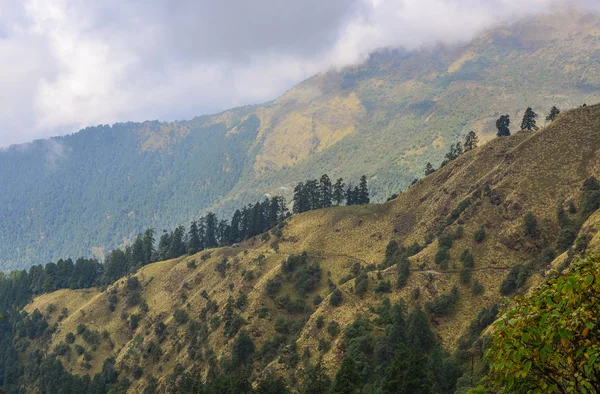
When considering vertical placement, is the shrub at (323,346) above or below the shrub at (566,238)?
below

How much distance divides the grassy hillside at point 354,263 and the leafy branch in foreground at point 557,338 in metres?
54.9

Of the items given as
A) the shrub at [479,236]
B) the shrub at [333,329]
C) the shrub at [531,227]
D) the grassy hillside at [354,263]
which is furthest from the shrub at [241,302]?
the shrub at [531,227]

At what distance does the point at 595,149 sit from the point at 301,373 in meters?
69.4

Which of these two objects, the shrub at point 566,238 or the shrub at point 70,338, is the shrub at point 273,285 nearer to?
the shrub at point 566,238

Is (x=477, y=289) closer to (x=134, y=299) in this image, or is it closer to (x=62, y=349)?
(x=134, y=299)

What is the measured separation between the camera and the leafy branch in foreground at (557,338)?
988cm

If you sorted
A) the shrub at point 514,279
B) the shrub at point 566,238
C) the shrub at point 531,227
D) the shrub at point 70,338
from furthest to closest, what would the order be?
the shrub at point 70,338 → the shrub at point 531,227 → the shrub at point 566,238 → the shrub at point 514,279

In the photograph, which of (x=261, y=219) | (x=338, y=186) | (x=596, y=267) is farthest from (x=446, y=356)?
(x=261, y=219)

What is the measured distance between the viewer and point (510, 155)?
97.9 m

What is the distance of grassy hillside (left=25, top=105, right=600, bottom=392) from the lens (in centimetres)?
7412

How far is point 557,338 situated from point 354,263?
86.6m

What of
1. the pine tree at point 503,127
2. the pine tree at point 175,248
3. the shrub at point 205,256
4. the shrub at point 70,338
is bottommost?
the shrub at point 70,338

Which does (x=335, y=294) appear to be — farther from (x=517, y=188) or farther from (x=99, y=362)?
(x=99, y=362)

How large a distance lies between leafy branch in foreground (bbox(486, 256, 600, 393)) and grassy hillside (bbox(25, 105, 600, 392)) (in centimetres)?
5494
